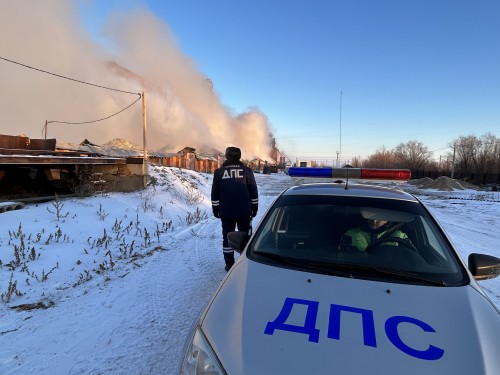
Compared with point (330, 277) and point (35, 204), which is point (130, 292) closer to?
point (330, 277)

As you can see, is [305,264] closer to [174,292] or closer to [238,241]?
[238,241]

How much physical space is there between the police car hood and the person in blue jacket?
255 cm

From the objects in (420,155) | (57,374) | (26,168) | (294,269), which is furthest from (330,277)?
(420,155)

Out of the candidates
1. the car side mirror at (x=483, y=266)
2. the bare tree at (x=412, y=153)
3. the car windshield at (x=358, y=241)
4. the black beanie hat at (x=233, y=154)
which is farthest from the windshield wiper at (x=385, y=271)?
the bare tree at (x=412, y=153)

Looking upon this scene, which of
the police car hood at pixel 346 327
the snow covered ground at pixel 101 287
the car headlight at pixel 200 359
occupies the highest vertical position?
the police car hood at pixel 346 327

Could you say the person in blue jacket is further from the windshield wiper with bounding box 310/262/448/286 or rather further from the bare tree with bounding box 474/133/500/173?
the bare tree with bounding box 474/133/500/173

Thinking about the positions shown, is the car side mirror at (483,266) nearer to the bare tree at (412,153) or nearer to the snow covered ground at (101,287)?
the snow covered ground at (101,287)

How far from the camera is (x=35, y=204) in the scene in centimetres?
895

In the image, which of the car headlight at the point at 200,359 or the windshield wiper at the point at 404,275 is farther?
the windshield wiper at the point at 404,275

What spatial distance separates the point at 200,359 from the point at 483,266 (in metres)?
2.17

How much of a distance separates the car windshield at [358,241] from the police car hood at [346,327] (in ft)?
0.55

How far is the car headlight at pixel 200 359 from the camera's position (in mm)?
1613

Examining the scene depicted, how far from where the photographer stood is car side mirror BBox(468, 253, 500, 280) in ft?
8.23

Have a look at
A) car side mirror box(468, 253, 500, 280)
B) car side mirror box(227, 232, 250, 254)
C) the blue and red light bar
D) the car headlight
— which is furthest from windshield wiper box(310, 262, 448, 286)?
the blue and red light bar
